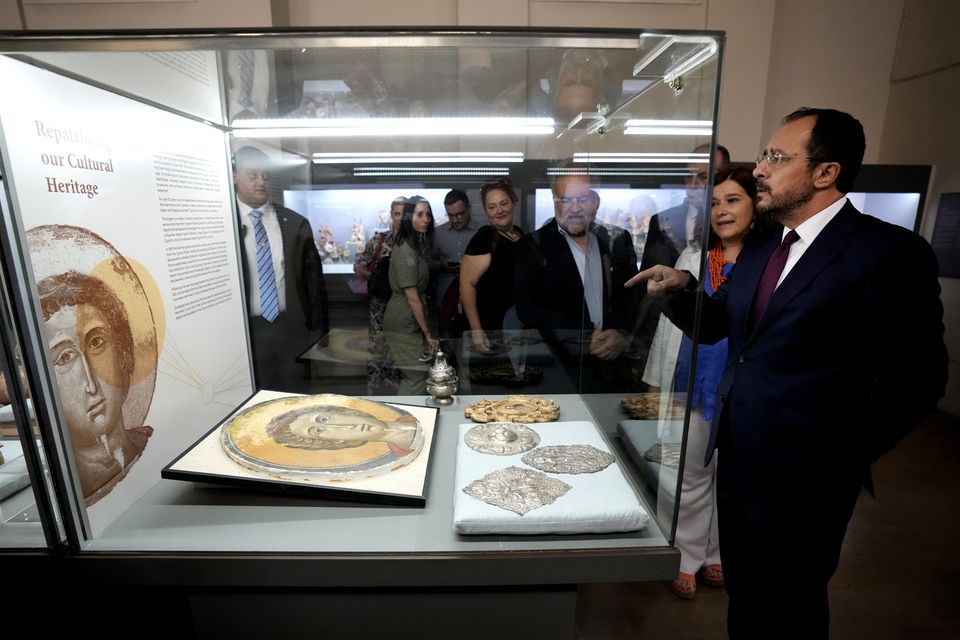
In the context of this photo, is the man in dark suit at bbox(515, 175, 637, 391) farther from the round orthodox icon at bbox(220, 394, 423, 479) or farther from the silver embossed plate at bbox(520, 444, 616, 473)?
the round orthodox icon at bbox(220, 394, 423, 479)

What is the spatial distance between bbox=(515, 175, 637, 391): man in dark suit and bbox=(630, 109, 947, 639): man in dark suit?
597 millimetres

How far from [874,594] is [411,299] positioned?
8.11ft

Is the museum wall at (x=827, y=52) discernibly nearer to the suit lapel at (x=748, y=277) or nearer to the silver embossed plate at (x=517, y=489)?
the suit lapel at (x=748, y=277)

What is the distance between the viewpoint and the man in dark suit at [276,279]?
2041mm

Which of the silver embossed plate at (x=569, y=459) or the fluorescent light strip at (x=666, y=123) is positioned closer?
the fluorescent light strip at (x=666, y=123)

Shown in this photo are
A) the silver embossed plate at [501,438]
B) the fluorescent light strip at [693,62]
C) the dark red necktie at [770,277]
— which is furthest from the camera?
the silver embossed plate at [501,438]

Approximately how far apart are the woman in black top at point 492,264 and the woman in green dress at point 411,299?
0.21 meters

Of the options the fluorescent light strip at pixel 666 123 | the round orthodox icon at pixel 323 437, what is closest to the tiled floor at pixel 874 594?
the round orthodox icon at pixel 323 437

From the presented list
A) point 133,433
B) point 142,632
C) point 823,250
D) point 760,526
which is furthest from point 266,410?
point 823,250

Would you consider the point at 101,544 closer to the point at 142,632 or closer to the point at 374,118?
the point at 142,632

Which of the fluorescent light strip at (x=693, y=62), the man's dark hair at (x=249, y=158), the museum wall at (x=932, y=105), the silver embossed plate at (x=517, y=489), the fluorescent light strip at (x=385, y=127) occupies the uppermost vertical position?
the museum wall at (x=932, y=105)

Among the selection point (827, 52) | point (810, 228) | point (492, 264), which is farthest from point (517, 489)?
point (827, 52)

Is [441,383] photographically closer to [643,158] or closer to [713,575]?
[643,158]

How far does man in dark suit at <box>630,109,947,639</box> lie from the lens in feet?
3.92
